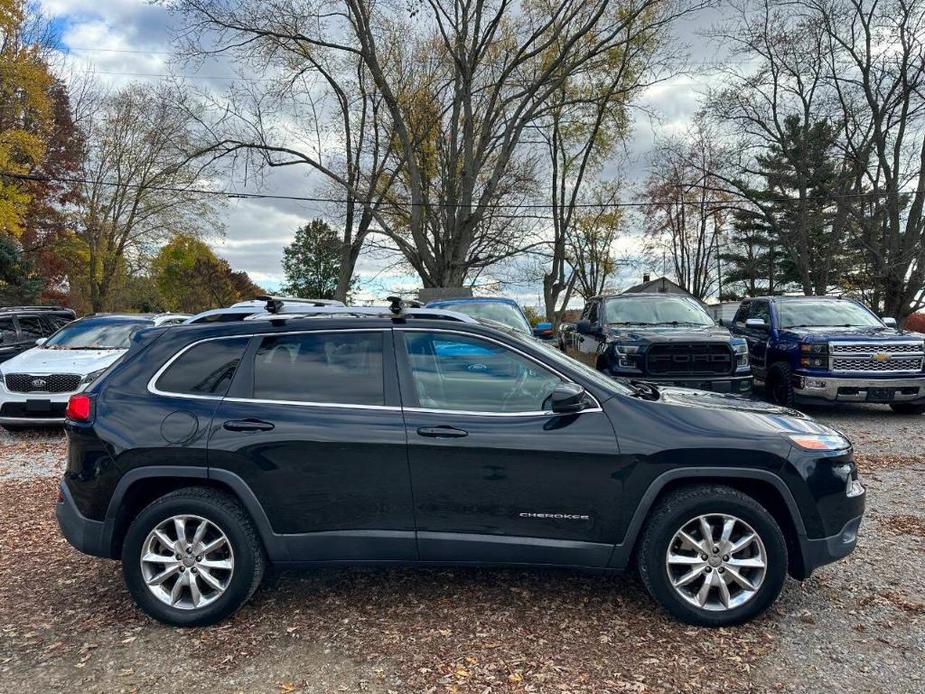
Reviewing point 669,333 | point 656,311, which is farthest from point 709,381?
point 656,311

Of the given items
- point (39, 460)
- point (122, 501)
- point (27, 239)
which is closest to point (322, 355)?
point (122, 501)

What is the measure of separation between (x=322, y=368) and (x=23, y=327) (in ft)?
38.1

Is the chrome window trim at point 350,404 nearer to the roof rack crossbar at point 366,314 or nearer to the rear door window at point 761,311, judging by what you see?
the roof rack crossbar at point 366,314

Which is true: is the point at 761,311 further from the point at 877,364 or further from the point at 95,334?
the point at 95,334

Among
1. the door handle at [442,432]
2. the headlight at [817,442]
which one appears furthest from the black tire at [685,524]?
the door handle at [442,432]

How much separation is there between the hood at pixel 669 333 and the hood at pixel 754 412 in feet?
15.5

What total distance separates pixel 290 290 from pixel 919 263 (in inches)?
2389

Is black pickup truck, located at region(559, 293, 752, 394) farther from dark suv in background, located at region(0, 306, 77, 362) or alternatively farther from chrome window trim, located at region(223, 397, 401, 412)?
dark suv in background, located at region(0, 306, 77, 362)

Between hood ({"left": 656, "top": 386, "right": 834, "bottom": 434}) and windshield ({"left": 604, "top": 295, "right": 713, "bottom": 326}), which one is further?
windshield ({"left": 604, "top": 295, "right": 713, "bottom": 326})

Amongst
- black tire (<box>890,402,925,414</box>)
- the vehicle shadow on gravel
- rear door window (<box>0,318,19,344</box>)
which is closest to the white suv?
rear door window (<box>0,318,19,344</box>)

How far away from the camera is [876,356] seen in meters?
8.93

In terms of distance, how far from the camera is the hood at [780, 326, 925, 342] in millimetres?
9062

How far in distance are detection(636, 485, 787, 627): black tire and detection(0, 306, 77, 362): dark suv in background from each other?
12704 mm

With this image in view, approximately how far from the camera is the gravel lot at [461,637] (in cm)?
276
